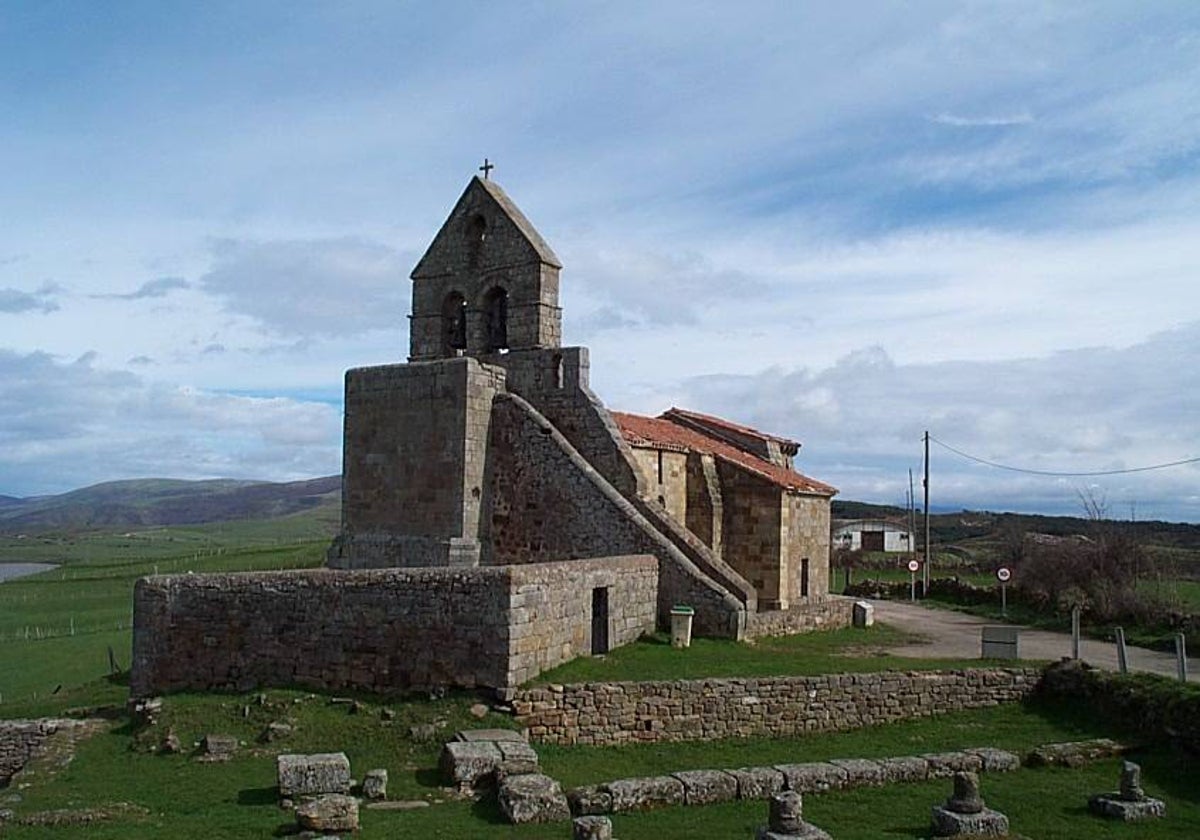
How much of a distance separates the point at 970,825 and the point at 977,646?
45.0 feet

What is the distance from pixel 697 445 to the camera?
89.7 feet

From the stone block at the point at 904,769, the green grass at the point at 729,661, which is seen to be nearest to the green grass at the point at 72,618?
the green grass at the point at 729,661

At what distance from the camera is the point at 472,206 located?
81.0 feet

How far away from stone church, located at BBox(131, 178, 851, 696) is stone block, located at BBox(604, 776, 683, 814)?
10.6 ft

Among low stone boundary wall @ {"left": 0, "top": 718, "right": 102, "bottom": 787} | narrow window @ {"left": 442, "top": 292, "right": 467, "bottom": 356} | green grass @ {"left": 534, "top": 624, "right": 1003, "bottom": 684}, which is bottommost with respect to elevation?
low stone boundary wall @ {"left": 0, "top": 718, "right": 102, "bottom": 787}

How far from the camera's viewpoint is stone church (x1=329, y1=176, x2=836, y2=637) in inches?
851

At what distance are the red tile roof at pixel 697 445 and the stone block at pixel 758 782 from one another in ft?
37.5

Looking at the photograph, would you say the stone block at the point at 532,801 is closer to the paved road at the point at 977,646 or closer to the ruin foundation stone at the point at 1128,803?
the ruin foundation stone at the point at 1128,803

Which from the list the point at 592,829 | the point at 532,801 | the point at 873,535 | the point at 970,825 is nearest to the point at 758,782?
the point at 970,825

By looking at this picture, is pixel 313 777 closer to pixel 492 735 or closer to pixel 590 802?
pixel 492 735

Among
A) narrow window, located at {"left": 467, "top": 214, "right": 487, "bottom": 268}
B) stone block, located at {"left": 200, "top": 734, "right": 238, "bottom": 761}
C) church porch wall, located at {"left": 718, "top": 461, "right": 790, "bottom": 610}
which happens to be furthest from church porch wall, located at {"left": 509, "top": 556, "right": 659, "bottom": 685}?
narrow window, located at {"left": 467, "top": 214, "right": 487, "bottom": 268}

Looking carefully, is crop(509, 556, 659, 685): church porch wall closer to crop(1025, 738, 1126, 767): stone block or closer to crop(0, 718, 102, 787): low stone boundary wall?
crop(0, 718, 102, 787): low stone boundary wall

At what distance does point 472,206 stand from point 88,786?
15791 mm

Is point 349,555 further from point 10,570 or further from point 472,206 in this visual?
point 10,570
